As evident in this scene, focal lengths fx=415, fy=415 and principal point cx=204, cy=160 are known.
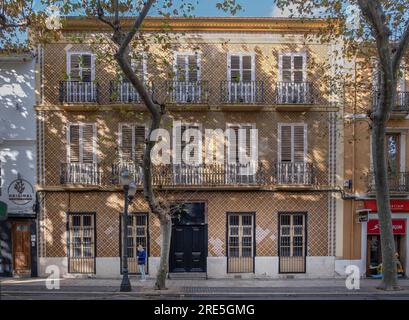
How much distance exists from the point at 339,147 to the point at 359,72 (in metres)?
3.32

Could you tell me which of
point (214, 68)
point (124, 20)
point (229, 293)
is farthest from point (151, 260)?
point (124, 20)

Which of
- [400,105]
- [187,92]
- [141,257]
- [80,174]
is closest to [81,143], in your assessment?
[80,174]

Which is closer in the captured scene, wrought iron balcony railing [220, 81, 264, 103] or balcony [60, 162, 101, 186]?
balcony [60, 162, 101, 186]

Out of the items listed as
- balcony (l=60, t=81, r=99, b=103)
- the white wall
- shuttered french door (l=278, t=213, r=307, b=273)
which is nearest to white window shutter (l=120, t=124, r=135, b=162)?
balcony (l=60, t=81, r=99, b=103)

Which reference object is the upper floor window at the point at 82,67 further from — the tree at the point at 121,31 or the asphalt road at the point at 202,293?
the asphalt road at the point at 202,293

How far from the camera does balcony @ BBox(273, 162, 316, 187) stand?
17.8m

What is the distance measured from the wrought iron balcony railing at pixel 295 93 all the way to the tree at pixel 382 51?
2431 millimetres

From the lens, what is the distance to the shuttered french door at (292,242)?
1792cm

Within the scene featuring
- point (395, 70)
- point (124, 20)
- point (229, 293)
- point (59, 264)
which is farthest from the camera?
point (59, 264)

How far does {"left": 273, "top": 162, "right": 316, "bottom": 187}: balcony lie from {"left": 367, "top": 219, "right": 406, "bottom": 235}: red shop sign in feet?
10.0

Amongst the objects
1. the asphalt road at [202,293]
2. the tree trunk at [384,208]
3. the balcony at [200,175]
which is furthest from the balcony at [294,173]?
the tree trunk at [384,208]

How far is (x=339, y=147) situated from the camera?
18.1 meters

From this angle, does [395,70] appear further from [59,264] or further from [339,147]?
[59,264]

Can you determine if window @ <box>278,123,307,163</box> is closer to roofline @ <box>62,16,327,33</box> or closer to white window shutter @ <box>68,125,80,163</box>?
roofline @ <box>62,16,327,33</box>
